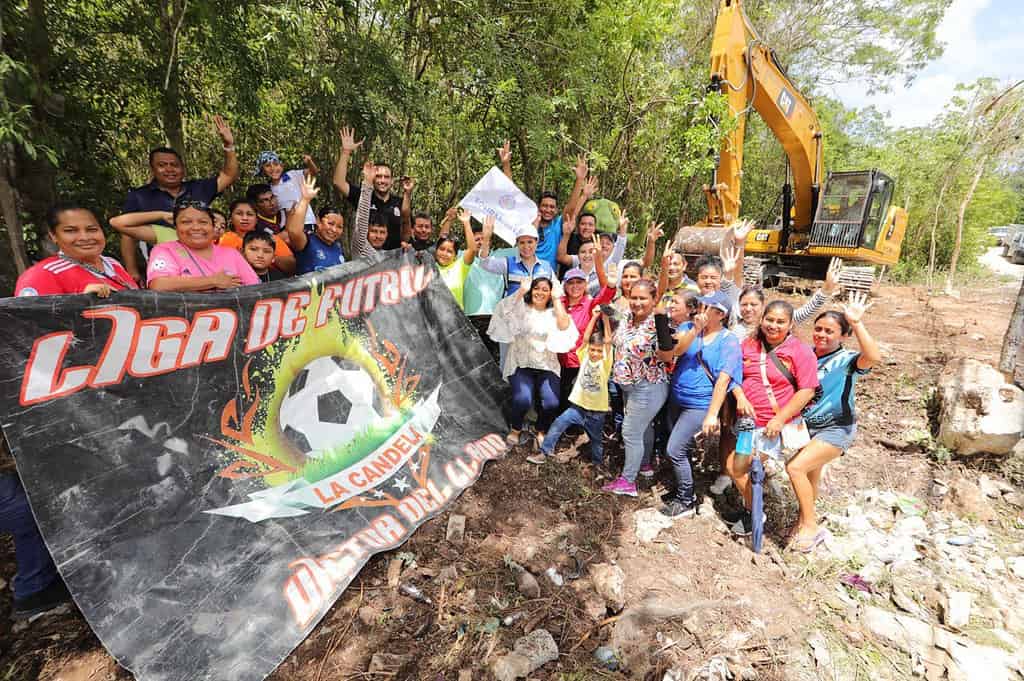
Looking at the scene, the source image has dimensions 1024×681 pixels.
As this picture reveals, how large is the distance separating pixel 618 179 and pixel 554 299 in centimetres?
718

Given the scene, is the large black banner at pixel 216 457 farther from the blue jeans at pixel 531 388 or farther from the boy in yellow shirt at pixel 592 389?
the boy in yellow shirt at pixel 592 389

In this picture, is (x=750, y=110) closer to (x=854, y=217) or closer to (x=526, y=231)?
(x=854, y=217)

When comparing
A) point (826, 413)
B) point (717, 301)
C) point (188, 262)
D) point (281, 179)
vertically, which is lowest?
point (826, 413)

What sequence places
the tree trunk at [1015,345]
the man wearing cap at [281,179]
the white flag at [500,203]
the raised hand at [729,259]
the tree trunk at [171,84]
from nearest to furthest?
the raised hand at [729,259]
the tree trunk at [1015,345]
the tree trunk at [171,84]
the man wearing cap at [281,179]
the white flag at [500,203]

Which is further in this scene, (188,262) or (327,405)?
(327,405)

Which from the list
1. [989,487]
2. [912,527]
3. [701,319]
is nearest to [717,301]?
[701,319]

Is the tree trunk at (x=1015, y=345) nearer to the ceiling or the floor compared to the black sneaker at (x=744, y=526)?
nearer to the ceiling

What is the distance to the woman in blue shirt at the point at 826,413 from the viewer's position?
3123mm

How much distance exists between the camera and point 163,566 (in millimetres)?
2398

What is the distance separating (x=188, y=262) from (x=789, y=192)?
424 inches

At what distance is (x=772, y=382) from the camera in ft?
10.6

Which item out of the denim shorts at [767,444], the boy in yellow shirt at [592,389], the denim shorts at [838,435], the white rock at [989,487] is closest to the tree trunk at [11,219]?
the boy in yellow shirt at [592,389]

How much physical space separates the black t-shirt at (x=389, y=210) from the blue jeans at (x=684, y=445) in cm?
324

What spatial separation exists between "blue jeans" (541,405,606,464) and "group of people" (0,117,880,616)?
1 cm
